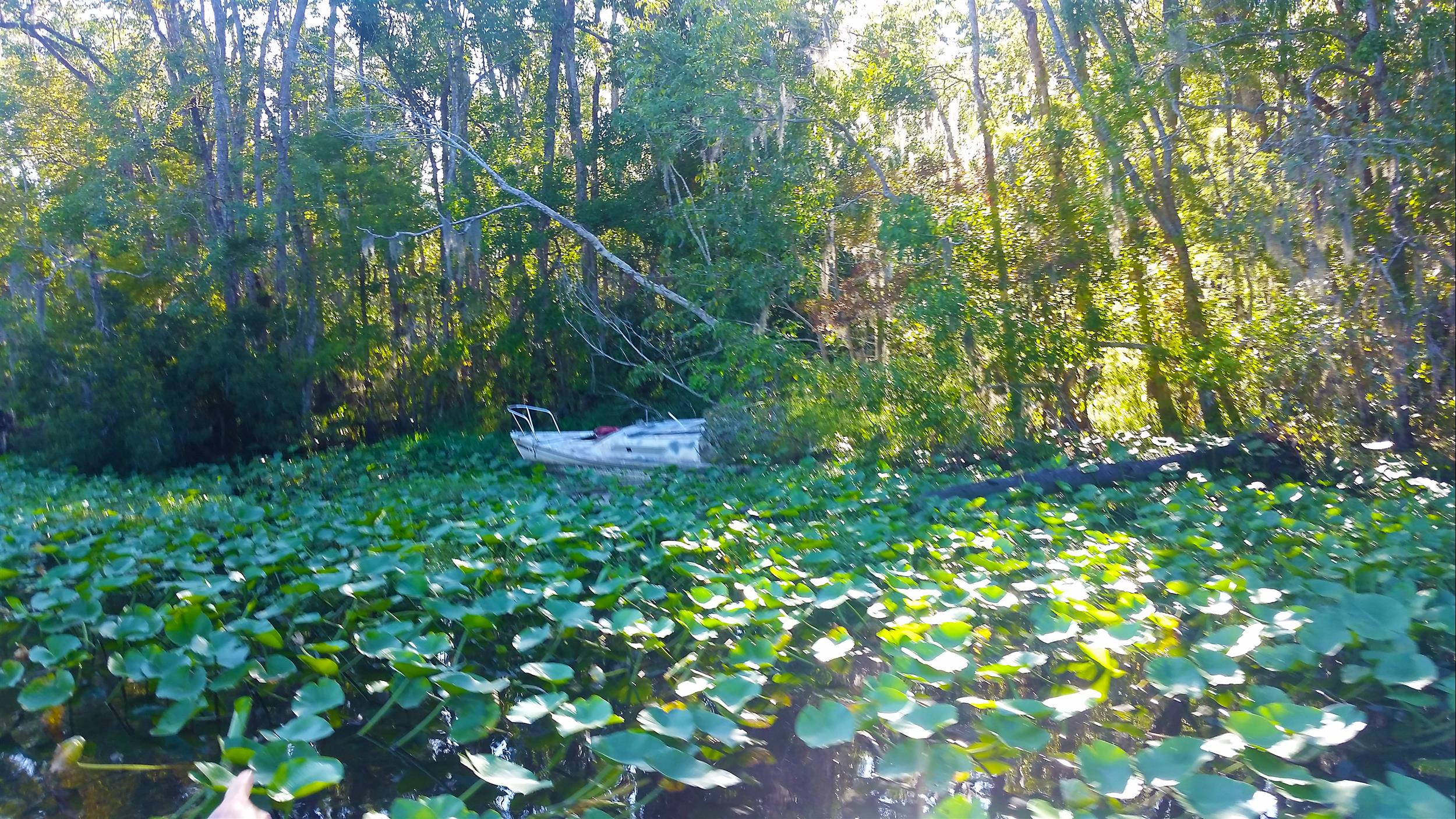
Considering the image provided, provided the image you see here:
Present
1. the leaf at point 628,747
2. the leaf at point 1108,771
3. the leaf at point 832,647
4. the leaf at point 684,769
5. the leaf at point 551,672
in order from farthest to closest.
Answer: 1. the leaf at point 832,647
2. the leaf at point 551,672
3. the leaf at point 628,747
4. the leaf at point 684,769
5. the leaf at point 1108,771

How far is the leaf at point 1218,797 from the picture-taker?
7.29 feet

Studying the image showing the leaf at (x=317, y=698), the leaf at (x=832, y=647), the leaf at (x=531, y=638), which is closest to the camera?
the leaf at (x=317, y=698)

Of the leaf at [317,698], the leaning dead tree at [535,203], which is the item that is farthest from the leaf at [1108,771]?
the leaning dead tree at [535,203]

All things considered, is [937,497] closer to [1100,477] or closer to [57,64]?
[1100,477]

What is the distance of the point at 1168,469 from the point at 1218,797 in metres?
5.76

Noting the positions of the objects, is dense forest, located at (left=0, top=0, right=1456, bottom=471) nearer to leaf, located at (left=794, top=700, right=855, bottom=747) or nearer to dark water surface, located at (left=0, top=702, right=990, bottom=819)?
dark water surface, located at (left=0, top=702, right=990, bottom=819)

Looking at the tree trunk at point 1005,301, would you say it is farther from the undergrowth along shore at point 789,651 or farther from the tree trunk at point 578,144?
the tree trunk at point 578,144

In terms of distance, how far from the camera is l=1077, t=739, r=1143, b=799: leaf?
7.73 feet

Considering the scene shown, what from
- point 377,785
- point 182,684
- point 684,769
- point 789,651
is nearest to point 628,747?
point 684,769

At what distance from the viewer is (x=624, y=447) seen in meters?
11.3

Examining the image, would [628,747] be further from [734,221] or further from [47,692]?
[734,221]

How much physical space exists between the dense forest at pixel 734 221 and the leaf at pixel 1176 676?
5.75 m

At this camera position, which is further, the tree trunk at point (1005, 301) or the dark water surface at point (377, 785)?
the tree trunk at point (1005, 301)

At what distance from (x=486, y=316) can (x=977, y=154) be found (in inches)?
343
